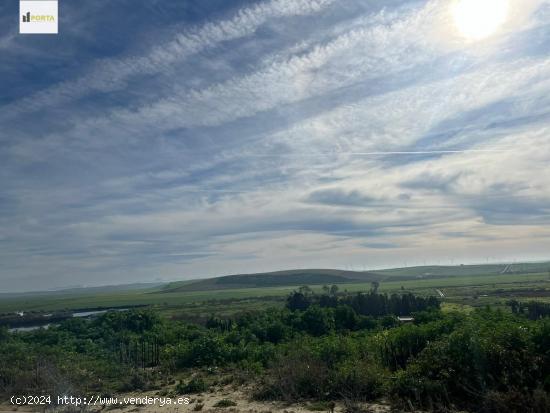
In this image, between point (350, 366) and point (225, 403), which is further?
point (350, 366)

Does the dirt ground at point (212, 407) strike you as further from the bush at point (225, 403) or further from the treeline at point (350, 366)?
the treeline at point (350, 366)

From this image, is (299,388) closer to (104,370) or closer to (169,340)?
(104,370)

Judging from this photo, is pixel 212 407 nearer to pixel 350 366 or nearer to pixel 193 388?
pixel 193 388

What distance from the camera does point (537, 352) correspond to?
13.8m

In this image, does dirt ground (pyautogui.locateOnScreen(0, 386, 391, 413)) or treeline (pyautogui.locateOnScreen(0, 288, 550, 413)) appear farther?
dirt ground (pyautogui.locateOnScreen(0, 386, 391, 413))

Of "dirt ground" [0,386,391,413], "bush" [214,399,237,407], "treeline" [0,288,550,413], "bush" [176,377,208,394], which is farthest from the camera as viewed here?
"bush" [176,377,208,394]

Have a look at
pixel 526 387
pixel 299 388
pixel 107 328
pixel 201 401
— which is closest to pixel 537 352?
pixel 526 387

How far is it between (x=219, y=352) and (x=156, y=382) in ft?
16.4

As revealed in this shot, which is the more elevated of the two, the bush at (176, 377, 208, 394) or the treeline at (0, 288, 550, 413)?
the treeline at (0, 288, 550, 413)

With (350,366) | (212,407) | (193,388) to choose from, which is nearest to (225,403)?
(212,407)

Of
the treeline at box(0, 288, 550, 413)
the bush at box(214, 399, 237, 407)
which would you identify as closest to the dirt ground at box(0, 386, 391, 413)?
the bush at box(214, 399, 237, 407)

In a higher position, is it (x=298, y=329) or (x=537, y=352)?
(x=537, y=352)

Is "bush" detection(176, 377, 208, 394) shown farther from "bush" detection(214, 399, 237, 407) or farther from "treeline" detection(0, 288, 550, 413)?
"bush" detection(214, 399, 237, 407)

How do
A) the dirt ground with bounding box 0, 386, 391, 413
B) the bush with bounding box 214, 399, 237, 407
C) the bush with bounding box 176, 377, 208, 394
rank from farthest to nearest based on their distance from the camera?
the bush with bounding box 176, 377, 208, 394, the bush with bounding box 214, 399, 237, 407, the dirt ground with bounding box 0, 386, 391, 413
